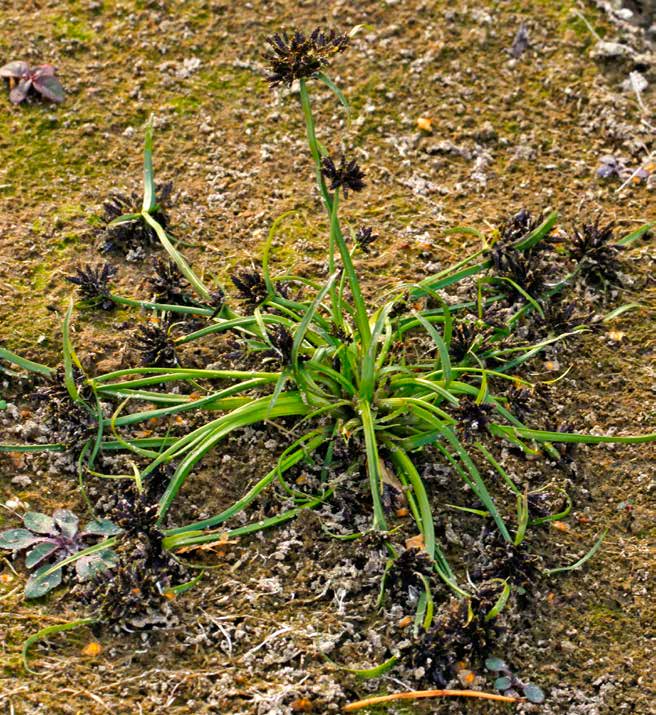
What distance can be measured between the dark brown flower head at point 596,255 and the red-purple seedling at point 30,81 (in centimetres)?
214

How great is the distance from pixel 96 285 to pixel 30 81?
1.22 metres

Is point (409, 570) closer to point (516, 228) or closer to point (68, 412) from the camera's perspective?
point (68, 412)

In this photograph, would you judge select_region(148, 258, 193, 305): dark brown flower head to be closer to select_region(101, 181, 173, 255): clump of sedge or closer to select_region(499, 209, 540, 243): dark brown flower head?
select_region(101, 181, 173, 255): clump of sedge

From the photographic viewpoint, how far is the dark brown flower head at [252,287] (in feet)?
9.34

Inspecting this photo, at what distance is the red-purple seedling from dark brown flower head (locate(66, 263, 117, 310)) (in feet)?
3.34

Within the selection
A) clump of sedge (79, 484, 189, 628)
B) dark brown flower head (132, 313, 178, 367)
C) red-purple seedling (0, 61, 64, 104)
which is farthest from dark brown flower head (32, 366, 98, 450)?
red-purple seedling (0, 61, 64, 104)

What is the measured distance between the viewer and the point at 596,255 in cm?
336

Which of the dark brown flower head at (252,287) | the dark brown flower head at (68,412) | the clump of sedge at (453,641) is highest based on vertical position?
the dark brown flower head at (252,287)

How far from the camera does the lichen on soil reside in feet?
8.11

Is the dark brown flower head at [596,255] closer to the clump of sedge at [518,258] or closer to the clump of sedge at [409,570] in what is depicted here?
the clump of sedge at [518,258]

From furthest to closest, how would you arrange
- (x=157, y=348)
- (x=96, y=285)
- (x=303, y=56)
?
(x=96, y=285) < (x=157, y=348) < (x=303, y=56)

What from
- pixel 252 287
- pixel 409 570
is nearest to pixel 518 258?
pixel 252 287

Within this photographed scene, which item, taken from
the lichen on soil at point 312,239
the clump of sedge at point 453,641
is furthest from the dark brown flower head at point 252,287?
the clump of sedge at point 453,641

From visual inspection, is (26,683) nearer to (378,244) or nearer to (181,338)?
(181,338)
